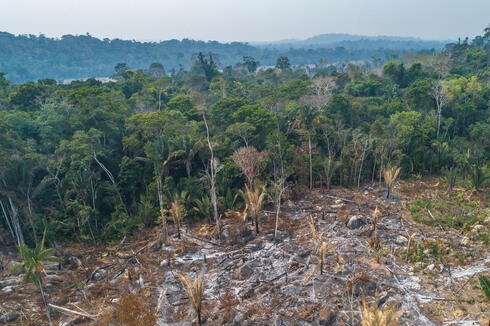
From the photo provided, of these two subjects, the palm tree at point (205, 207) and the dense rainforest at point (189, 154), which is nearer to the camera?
the dense rainforest at point (189, 154)

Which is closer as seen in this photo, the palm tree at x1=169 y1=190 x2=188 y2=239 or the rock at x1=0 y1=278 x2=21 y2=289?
the rock at x1=0 y1=278 x2=21 y2=289

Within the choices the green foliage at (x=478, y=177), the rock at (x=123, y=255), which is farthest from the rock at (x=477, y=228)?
the rock at (x=123, y=255)

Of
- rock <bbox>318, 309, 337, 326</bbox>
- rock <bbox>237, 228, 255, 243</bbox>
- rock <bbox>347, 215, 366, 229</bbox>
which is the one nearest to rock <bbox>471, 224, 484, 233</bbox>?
rock <bbox>347, 215, 366, 229</bbox>

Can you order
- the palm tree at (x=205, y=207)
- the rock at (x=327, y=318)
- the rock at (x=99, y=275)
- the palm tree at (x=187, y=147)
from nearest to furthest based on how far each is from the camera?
the rock at (x=327, y=318) → the rock at (x=99, y=275) → the palm tree at (x=205, y=207) → the palm tree at (x=187, y=147)

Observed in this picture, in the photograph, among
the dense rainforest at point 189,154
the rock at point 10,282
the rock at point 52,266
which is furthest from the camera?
the dense rainforest at point 189,154

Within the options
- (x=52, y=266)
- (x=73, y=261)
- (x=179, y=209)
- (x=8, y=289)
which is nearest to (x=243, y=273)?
(x=179, y=209)

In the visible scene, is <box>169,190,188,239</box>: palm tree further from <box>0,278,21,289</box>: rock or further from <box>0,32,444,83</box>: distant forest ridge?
<box>0,32,444,83</box>: distant forest ridge

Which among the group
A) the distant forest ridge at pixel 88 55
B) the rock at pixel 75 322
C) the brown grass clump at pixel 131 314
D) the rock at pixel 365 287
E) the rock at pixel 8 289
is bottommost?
the brown grass clump at pixel 131 314

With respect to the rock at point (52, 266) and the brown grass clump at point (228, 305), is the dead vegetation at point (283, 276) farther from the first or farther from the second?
the rock at point (52, 266)
